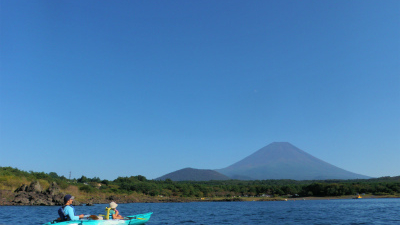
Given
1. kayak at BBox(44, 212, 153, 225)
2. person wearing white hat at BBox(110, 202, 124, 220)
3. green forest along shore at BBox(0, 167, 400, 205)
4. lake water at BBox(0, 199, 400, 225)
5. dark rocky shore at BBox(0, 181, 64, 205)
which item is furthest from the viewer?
green forest along shore at BBox(0, 167, 400, 205)

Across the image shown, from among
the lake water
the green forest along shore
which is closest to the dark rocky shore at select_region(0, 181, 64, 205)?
the green forest along shore

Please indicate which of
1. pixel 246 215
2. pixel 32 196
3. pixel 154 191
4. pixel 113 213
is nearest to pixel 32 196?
pixel 32 196

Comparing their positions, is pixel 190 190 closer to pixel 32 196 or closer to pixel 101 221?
pixel 32 196

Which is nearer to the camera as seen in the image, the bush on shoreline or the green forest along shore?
the green forest along shore

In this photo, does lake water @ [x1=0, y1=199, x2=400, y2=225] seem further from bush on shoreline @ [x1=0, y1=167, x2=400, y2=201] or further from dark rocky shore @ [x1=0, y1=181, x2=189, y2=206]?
bush on shoreline @ [x1=0, y1=167, x2=400, y2=201]

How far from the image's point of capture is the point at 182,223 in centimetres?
3656

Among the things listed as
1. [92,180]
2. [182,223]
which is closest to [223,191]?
[92,180]

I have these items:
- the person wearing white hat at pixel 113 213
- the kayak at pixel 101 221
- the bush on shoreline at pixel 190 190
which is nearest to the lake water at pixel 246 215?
the kayak at pixel 101 221

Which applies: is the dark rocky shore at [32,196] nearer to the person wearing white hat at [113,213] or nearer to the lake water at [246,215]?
the lake water at [246,215]

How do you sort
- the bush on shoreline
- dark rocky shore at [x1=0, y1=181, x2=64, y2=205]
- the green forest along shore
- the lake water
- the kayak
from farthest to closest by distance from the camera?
the bush on shoreline < the green forest along shore < dark rocky shore at [x1=0, y1=181, x2=64, y2=205] < the lake water < the kayak

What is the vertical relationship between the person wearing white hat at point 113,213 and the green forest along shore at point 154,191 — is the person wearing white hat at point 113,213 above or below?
below

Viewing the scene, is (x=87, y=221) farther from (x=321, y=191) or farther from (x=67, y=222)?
(x=321, y=191)

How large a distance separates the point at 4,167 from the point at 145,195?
49.9m

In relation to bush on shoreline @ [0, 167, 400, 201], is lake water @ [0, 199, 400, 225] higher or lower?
lower
